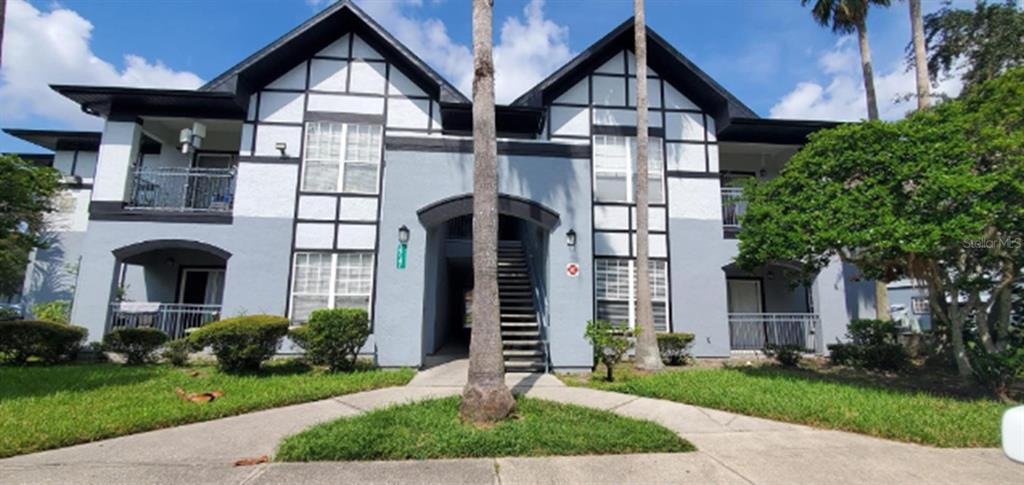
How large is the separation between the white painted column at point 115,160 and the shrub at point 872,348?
62.8 ft

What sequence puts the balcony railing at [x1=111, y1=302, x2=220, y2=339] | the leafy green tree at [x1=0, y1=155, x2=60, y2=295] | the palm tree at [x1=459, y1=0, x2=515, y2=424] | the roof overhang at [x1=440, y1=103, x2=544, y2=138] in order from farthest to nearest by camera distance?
1. the roof overhang at [x1=440, y1=103, x2=544, y2=138]
2. the balcony railing at [x1=111, y1=302, x2=220, y2=339]
3. the leafy green tree at [x1=0, y1=155, x2=60, y2=295]
4. the palm tree at [x1=459, y1=0, x2=515, y2=424]

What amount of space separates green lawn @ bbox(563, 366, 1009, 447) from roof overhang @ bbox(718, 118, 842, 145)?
7.58 metres

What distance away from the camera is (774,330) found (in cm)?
1404

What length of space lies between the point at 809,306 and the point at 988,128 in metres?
8.24

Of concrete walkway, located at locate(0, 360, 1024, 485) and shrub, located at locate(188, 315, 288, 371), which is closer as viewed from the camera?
concrete walkway, located at locate(0, 360, 1024, 485)

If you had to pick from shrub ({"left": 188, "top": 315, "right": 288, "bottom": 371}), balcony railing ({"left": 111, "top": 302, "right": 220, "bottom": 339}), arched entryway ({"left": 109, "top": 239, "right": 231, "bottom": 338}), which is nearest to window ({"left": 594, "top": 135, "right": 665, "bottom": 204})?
shrub ({"left": 188, "top": 315, "right": 288, "bottom": 371})

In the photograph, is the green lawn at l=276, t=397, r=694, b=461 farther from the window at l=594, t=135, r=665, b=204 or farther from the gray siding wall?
the window at l=594, t=135, r=665, b=204

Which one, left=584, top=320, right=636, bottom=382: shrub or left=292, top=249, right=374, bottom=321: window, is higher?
left=292, top=249, right=374, bottom=321: window

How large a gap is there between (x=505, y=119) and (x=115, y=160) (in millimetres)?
10640

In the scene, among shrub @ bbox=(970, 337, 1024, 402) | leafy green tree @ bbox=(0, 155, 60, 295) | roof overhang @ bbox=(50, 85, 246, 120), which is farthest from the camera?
roof overhang @ bbox=(50, 85, 246, 120)

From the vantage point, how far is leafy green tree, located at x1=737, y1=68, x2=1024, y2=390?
7.32 meters

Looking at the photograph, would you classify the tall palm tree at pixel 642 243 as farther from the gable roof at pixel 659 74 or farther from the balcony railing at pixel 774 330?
the balcony railing at pixel 774 330

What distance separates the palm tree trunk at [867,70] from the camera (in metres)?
14.3

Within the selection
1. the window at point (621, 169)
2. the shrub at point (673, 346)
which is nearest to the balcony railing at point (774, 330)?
the shrub at point (673, 346)
